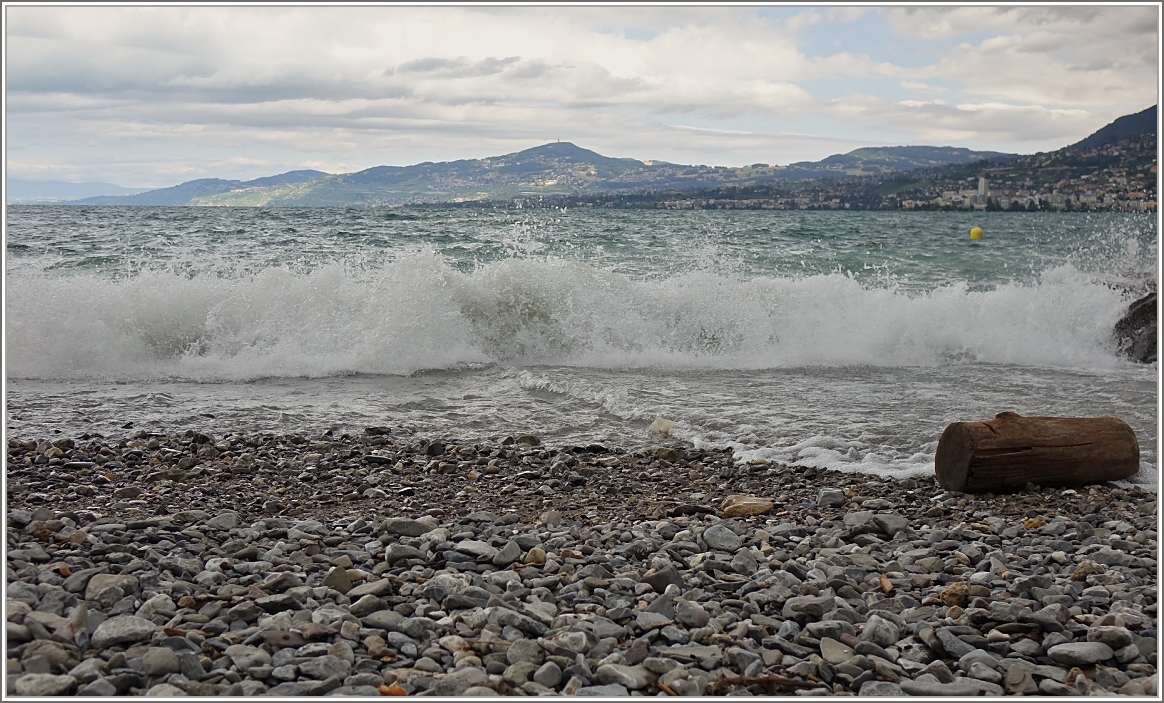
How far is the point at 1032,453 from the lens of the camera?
5.26 m

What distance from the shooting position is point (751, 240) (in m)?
27.3

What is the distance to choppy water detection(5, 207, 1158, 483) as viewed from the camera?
24.6 ft

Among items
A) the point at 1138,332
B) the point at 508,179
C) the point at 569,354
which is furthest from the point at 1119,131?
the point at 508,179

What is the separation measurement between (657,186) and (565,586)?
1783 inches

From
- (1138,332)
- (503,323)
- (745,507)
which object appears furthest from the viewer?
(1138,332)

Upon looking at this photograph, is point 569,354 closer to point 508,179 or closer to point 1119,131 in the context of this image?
point 1119,131

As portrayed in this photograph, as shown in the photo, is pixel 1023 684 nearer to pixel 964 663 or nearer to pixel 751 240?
pixel 964 663

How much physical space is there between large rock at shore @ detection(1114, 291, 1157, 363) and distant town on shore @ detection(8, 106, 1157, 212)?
19.8m

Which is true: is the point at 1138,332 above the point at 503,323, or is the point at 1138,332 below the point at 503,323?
below

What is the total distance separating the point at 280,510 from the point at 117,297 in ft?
25.4

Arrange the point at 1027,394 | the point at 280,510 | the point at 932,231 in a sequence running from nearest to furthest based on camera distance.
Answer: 1. the point at 280,510
2. the point at 1027,394
3. the point at 932,231

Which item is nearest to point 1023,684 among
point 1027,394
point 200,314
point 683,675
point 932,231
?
point 683,675

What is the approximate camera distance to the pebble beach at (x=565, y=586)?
2752 millimetres

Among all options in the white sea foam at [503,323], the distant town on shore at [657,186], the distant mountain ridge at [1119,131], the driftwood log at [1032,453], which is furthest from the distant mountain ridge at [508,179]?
the driftwood log at [1032,453]
